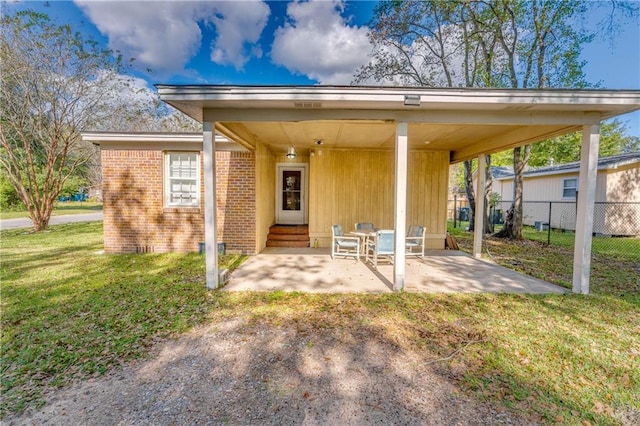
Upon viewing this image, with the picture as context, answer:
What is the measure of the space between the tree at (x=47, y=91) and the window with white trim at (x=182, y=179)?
7.30m

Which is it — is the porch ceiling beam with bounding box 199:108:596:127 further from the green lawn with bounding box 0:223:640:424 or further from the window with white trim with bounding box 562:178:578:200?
the window with white trim with bounding box 562:178:578:200

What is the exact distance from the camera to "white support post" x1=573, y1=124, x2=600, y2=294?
437 cm

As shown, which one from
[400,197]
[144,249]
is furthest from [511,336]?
[144,249]

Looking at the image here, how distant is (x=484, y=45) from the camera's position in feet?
34.9

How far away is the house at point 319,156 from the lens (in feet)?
13.3

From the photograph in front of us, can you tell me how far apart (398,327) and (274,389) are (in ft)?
5.66

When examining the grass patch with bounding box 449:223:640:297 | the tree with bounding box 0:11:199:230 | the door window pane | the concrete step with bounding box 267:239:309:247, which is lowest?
the grass patch with bounding box 449:223:640:297

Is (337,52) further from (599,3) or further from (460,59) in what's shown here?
(599,3)

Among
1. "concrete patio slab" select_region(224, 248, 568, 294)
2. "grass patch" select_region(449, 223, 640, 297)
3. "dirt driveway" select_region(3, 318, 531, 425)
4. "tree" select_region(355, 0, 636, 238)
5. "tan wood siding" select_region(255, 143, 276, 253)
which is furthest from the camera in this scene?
"tree" select_region(355, 0, 636, 238)

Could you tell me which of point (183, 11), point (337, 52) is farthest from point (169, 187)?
point (337, 52)

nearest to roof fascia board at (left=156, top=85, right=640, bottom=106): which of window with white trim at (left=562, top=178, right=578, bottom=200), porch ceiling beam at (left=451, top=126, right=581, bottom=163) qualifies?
porch ceiling beam at (left=451, top=126, right=581, bottom=163)

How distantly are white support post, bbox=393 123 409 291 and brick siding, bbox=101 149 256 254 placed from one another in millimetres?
4010

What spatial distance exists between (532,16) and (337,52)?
705 cm

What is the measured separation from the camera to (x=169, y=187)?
7.55m
